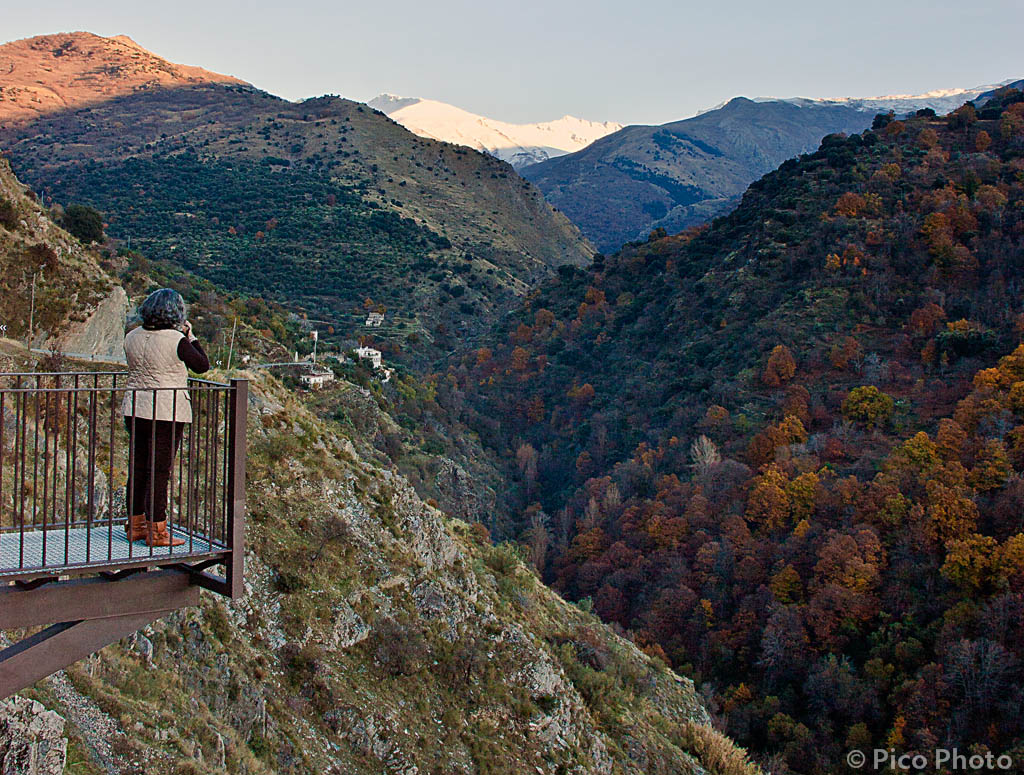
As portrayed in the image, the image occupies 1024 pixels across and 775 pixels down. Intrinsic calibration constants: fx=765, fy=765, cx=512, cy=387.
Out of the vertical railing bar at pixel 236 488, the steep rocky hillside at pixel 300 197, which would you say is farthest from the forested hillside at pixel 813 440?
the vertical railing bar at pixel 236 488

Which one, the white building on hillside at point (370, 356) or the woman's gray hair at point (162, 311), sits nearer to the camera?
the woman's gray hair at point (162, 311)

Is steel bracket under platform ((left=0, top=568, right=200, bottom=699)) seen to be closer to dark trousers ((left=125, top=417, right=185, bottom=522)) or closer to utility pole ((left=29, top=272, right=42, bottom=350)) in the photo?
dark trousers ((left=125, top=417, right=185, bottom=522))

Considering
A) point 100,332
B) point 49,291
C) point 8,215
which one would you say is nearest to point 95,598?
point 100,332

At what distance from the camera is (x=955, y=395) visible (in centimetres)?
3509

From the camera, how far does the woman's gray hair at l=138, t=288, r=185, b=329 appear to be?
4004 mm

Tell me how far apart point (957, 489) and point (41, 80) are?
111m

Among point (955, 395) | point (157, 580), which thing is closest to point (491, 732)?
point (157, 580)

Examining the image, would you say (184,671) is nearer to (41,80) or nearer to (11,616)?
(11,616)

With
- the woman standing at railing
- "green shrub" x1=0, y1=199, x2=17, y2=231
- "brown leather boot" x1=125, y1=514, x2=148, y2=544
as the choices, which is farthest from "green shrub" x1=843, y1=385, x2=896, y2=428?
"brown leather boot" x1=125, y1=514, x2=148, y2=544

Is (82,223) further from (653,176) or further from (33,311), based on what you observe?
(653,176)

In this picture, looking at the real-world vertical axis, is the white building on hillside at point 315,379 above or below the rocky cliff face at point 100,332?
below

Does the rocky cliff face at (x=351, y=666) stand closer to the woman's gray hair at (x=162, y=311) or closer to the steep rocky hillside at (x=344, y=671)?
the steep rocky hillside at (x=344, y=671)

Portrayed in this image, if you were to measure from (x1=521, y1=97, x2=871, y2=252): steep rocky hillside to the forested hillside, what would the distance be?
72337 millimetres

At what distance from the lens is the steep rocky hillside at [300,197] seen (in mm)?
60753
